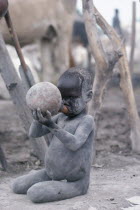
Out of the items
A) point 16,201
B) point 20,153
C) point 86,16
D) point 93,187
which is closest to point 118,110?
point 20,153

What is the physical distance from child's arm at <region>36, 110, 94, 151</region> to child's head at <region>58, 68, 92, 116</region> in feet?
0.31

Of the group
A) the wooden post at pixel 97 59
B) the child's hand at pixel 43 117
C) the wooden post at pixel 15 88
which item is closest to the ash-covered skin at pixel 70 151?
the child's hand at pixel 43 117

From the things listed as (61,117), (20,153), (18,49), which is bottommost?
(20,153)

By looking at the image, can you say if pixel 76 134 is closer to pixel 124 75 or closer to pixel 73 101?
pixel 73 101

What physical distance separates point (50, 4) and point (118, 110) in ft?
7.63

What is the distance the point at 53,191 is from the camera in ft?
9.88

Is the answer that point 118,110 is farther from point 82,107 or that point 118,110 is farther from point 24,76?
point 82,107

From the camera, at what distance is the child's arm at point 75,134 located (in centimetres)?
286

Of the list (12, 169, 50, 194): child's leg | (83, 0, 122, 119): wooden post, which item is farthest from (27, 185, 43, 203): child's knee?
(83, 0, 122, 119): wooden post

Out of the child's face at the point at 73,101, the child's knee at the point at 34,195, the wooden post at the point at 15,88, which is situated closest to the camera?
the child's knee at the point at 34,195

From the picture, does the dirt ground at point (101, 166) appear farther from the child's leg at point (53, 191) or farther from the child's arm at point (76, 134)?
the child's arm at point (76, 134)

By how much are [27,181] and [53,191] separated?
0.29 m

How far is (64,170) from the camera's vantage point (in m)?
3.09

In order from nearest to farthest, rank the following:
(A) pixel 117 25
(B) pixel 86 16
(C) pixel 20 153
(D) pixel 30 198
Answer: (D) pixel 30 198 < (B) pixel 86 16 < (C) pixel 20 153 < (A) pixel 117 25
